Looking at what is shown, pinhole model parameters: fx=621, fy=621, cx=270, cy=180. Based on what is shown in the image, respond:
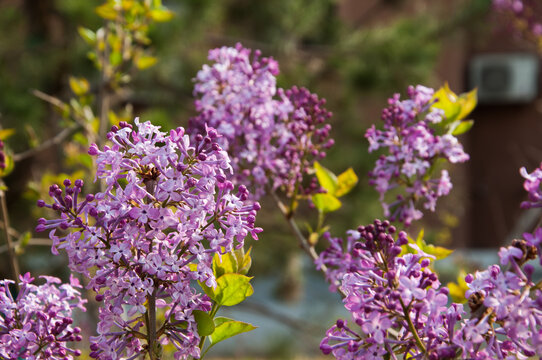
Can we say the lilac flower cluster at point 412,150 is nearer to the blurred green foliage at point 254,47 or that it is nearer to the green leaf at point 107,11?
the green leaf at point 107,11

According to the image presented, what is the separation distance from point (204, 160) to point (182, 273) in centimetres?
12

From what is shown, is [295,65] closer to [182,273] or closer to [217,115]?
[217,115]

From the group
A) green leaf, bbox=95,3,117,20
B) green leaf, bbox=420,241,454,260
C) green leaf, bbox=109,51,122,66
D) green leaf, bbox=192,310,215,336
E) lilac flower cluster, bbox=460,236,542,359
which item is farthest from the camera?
green leaf, bbox=109,51,122,66

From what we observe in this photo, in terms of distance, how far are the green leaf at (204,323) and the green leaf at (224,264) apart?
0.07 m

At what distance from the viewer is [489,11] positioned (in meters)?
4.01

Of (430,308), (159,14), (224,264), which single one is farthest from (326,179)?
(159,14)

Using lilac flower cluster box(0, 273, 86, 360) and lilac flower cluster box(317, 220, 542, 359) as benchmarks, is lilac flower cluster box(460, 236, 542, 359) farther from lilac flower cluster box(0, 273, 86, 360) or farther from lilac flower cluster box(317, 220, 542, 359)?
lilac flower cluster box(0, 273, 86, 360)

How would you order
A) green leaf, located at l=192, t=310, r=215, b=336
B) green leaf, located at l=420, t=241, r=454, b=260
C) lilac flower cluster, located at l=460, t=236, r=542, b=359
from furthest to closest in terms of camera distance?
green leaf, located at l=420, t=241, r=454, b=260 < green leaf, located at l=192, t=310, r=215, b=336 < lilac flower cluster, located at l=460, t=236, r=542, b=359

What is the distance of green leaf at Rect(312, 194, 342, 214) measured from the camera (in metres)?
0.96

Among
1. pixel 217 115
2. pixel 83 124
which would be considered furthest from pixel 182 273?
pixel 83 124

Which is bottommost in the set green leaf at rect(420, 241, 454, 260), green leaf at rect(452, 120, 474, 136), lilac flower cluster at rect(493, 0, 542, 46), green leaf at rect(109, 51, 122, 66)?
green leaf at rect(420, 241, 454, 260)

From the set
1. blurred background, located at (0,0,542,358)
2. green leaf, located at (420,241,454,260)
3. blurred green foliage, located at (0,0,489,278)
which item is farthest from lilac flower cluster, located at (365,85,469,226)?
blurred green foliage, located at (0,0,489,278)

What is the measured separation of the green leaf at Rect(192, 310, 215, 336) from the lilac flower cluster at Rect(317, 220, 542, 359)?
114 millimetres

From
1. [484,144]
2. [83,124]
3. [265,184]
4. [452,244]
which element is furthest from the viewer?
[484,144]
